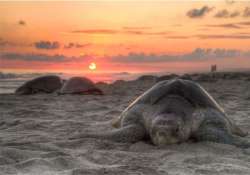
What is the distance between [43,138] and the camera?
13.2ft

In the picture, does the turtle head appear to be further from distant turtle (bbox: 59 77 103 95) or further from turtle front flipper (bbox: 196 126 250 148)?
distant turtle (bbox: 59 77 103 95)

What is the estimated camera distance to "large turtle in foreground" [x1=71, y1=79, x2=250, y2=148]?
3668 mm

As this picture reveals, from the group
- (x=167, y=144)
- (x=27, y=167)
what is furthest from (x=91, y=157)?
(x=167, y=144)

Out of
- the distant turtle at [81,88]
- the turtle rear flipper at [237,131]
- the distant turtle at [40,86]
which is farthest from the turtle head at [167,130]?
the distant turtle at [40,86]

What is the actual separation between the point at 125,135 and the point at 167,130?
0.53 metres

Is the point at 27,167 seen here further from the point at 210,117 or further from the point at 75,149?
the point at 210,117

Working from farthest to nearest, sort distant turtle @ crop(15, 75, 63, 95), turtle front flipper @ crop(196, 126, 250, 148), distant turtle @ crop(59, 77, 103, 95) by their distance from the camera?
distant turtle @ crop(15, 75, 63, 95)
distant turtle @ crop(59, 77, 103, 95)
turtle front flipper @ crop(196, 126, 250, 148)

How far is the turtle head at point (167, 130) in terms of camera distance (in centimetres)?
359

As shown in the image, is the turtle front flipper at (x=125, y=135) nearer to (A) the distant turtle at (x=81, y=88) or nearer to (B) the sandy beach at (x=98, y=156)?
(B) the sandy beach at (x=98, y=156)

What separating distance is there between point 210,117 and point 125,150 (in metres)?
1.07

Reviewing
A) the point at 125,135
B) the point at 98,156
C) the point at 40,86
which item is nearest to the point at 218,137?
the point at 125,135

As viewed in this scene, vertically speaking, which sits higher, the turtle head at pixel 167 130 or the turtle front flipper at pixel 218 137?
the turtle head at pixel 167 130

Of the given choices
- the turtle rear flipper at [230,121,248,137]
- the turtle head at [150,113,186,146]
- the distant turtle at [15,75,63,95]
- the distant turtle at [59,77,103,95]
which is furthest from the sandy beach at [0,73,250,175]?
the distant turtle at [15,75,63,95]

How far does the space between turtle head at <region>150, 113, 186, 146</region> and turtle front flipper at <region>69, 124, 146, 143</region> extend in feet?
0.82
